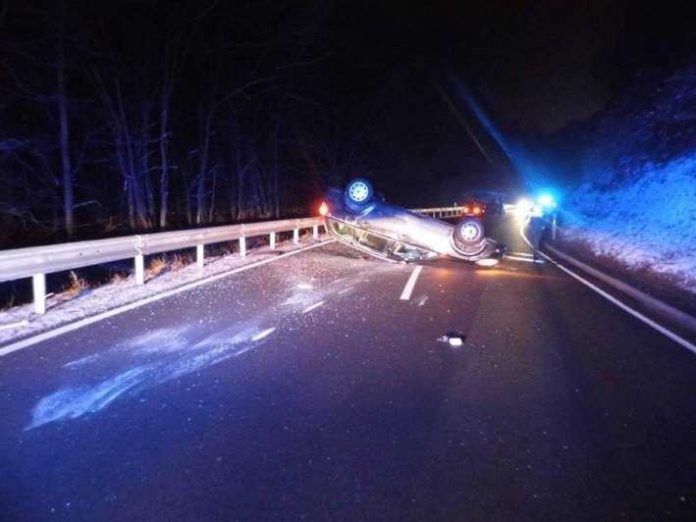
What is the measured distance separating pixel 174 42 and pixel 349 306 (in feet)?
58.8

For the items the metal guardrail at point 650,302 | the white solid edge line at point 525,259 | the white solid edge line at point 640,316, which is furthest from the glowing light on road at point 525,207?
the white solid edge line at point 640,316

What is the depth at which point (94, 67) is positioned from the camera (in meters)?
20.0

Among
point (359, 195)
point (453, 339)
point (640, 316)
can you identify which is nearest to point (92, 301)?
point (453, 339)

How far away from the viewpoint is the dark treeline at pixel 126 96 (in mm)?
16875

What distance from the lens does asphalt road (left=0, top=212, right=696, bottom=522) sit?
10.3ft

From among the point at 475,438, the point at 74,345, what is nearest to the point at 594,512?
the point at 475,438

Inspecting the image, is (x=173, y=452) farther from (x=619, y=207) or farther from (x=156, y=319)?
(x=619, y=207)

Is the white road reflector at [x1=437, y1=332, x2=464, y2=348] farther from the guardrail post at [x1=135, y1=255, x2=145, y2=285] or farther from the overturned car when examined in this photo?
the overturned car

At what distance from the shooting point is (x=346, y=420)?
13.9 ft

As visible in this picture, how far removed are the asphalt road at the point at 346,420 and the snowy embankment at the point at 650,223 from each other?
20.0 feet

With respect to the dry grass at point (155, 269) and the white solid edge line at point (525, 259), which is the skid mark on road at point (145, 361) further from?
the white solid edge line at point (525, 259)

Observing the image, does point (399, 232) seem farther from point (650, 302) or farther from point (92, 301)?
point (92, 301)

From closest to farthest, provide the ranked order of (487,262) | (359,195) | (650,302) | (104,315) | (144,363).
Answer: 1. (144,363)
2. (104,315)
3. (650,302)
4. (359,195)
5. (487,262)

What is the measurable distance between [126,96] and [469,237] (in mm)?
16635
